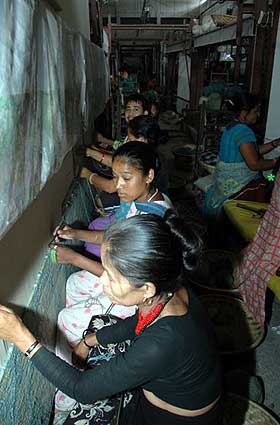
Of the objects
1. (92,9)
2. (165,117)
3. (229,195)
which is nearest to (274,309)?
(229,195)

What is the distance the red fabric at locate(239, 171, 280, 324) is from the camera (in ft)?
7.94

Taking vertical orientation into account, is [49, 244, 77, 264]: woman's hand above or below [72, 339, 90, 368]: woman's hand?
above

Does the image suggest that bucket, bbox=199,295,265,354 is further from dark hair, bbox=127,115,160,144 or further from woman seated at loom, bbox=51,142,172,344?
dark hair, bbox=127,115,160,144

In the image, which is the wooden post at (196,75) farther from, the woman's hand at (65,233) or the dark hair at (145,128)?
the woman's hand at (65,233)

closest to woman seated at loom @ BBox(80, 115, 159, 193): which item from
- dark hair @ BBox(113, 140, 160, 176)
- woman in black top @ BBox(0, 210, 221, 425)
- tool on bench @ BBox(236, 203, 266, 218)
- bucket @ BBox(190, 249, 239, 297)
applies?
dark hair @ BBox(113, 140, 160, 176)

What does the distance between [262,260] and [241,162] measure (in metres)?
1.36

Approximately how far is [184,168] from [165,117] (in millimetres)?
7690

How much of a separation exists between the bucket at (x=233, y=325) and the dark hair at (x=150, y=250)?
158 cm

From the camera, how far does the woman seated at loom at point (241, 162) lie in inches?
133

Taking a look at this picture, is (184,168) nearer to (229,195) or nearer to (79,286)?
(229,195)

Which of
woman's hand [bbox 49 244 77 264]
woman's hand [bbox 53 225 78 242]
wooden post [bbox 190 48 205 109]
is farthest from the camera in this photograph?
wooden post [bbox 190 48 205 109]

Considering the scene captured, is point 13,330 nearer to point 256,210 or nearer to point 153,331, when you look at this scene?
point 153,331

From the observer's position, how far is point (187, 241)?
3.99 feet

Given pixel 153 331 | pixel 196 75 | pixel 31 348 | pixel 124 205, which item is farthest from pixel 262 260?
pixel 196 75
